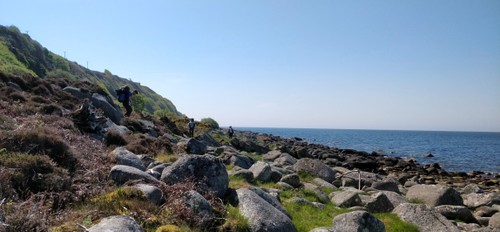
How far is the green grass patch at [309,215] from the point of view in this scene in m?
8.93

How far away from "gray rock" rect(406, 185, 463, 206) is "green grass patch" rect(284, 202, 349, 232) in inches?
221

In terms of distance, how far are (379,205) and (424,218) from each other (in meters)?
1.59

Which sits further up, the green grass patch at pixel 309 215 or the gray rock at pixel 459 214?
the green grass patch at pixel 309 215

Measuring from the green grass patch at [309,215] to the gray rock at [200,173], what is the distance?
2.11 m

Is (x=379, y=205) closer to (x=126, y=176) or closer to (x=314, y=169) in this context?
(x=314, y=169)

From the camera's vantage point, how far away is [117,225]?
201 inches

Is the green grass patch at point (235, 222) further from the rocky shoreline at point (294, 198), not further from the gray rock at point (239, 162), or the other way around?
the gray rock at point (239, 162)

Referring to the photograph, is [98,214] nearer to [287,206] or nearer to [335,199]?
[287,206]

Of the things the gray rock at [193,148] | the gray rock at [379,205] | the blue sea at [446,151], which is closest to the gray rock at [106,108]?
the gray rock at [193,148]

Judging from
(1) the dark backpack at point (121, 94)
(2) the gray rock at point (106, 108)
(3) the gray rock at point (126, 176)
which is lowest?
(3) the gray rock at point (126, 176)

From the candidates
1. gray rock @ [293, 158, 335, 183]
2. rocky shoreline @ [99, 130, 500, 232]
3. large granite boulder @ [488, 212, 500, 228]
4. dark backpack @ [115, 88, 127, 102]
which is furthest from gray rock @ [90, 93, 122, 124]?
large granite boulder @ [488, 212, 500, 228]

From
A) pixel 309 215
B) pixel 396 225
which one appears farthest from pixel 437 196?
pixel 309 215

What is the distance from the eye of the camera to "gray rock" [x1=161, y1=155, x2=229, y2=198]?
335 inches

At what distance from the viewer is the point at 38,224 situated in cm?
511
